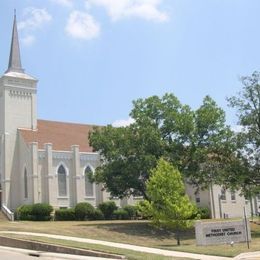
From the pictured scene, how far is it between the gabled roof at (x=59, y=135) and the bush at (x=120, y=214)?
8732mm

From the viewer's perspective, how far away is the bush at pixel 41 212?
165ft

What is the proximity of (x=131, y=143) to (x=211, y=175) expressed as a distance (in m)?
6.70

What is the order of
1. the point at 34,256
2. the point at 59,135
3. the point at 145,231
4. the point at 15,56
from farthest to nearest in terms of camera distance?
the point at 15,56 → the point at 59,135 → the point at 145,231 → the point at 34,256

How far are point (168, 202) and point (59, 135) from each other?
3293cm

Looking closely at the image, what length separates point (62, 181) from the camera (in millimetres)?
58562

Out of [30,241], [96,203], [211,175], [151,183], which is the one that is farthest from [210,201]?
[30,241]

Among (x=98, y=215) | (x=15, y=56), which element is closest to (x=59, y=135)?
(x=15, y=56)

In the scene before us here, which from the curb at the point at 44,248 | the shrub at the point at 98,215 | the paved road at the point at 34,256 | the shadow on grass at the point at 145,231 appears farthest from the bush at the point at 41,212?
the paved road at the point at 34,256

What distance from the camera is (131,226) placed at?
138 feet

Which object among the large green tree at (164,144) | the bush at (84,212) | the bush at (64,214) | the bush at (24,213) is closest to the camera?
the large green tree at (164,144)

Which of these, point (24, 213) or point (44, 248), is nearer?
point (44, 248)

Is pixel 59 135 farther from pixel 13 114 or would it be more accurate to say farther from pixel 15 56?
pixel 15 56

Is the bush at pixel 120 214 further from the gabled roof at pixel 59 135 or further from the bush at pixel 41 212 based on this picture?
the gabled roof at pixel 59 135

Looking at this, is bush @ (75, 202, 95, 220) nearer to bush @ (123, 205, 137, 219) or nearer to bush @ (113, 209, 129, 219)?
bush @ (113, 209, 129, 219)
